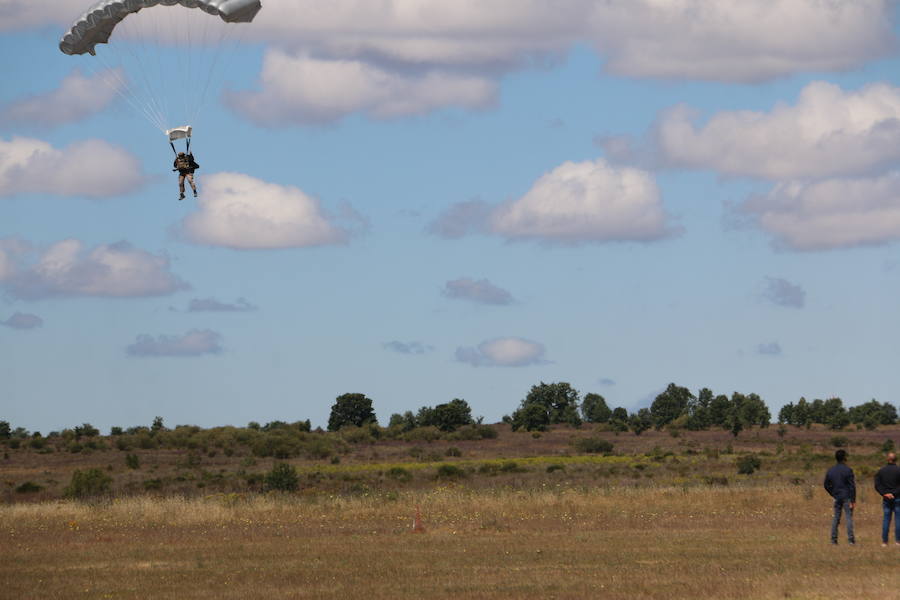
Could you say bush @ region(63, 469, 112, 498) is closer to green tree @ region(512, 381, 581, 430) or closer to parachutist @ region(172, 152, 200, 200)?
parachutist @ region(172, 152, 200, 200)

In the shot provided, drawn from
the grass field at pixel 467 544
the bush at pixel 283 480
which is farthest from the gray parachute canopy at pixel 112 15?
the bush at pixel 283 480

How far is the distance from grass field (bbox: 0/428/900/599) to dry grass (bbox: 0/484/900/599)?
0.06 meters

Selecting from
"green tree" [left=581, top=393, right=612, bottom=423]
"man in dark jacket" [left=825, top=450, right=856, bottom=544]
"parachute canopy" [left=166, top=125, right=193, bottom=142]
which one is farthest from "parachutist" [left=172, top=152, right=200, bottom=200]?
"green tree" [left=581, top=393, right=612, bottom=423]

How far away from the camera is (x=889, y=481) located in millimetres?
25016

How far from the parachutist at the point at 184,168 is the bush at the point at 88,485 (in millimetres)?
20233

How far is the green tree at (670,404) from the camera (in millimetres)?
138775

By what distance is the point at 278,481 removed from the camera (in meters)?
49.2

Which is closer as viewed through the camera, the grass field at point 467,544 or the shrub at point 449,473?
the grass field at point 467,544

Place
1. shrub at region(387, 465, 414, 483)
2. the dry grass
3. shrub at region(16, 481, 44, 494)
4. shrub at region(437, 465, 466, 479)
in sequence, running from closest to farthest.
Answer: the dry grass → shrub at region(16, 481, 44, 494) → shrub at region(437, 465, 466, 479) → shrub at region(387, 465, 414, 483)

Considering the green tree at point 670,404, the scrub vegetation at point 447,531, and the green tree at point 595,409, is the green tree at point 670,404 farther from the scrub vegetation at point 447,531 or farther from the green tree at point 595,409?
the scrub vegetation at point 447,531

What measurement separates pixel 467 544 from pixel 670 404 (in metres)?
120

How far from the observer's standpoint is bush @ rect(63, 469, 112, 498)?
49469 mm

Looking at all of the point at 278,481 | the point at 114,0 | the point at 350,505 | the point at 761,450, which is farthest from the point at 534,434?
the point at 114,0

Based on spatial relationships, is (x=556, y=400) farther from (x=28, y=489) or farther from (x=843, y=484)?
(x=843, y=484)
